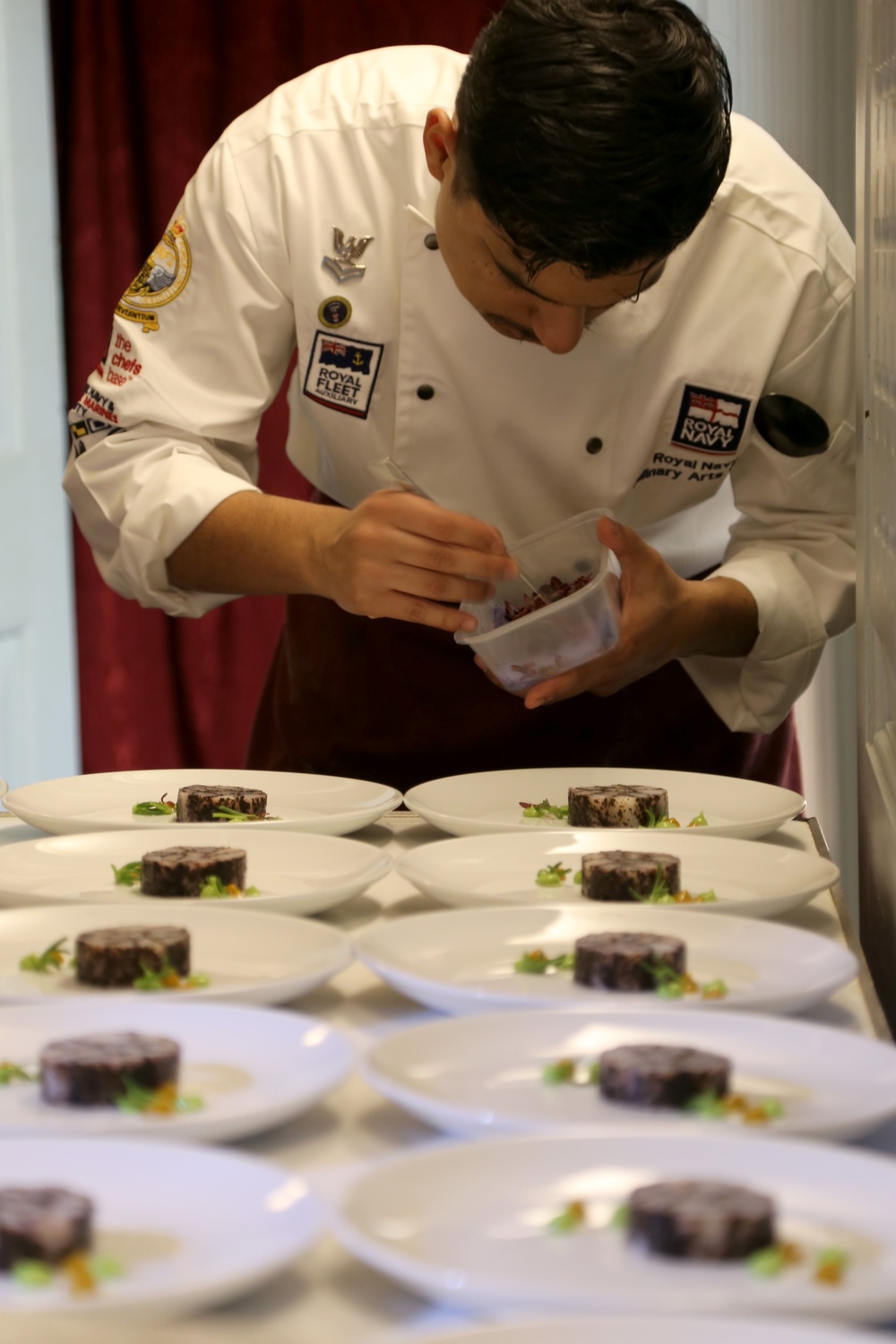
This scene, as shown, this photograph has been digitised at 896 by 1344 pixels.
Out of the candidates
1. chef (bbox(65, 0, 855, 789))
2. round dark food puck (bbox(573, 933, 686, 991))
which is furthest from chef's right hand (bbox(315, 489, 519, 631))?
round dark food puck (bbox(573, 933, 686, 991))

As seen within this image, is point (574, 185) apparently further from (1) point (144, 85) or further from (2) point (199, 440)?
(1) point (144, 85)

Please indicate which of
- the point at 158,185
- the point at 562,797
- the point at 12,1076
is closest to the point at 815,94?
the point at 158,185

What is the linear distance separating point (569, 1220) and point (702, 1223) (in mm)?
57

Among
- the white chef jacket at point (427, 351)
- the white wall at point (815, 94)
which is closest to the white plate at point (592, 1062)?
the white chef jacket at point (427, 351)

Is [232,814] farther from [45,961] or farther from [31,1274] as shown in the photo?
Result: [31,1274]

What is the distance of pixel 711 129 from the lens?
138 cm

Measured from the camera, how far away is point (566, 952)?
1.00m

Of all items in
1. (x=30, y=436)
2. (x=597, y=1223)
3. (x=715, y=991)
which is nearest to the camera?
(x=597, y=1223)

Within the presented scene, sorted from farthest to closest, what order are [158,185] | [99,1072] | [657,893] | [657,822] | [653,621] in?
[158,185], [653,621], [657,822], [657,893], [99,1072]

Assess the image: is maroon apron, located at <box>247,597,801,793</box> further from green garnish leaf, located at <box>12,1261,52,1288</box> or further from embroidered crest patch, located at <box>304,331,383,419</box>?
green garnish leaf, located at <box>12,1261,52,1288</box>

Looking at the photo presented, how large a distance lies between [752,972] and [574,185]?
0.73 metres

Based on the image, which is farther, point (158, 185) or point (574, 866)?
point (158, 185)

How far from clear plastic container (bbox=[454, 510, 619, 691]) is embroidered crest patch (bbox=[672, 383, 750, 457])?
0.45 metres

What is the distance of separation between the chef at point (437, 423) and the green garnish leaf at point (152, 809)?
0.30m
